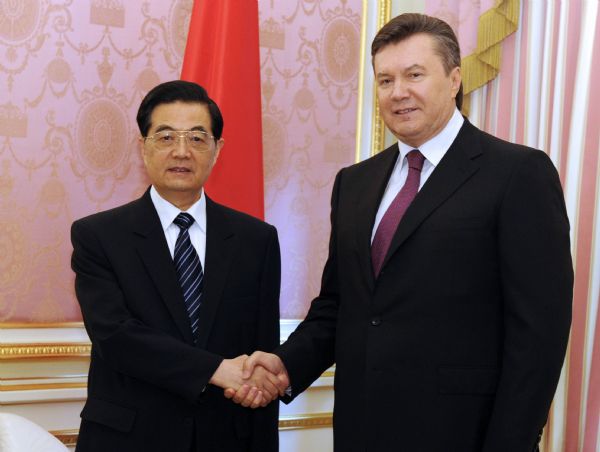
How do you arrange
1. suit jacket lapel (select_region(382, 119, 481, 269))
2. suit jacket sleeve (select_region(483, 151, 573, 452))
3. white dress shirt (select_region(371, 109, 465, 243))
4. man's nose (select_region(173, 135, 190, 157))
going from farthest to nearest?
man's nose (select_region(173, 135, 190, 157)) < white dress shirt (select_region(371, 109, 465, 243)) < suit jacket lapel (select_region(382, 119, 481, 269)) < suit jacket sleeve (select_region(483, 151, 573, 452))

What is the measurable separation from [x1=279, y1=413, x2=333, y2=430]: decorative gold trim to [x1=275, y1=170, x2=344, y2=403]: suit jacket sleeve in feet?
3.48

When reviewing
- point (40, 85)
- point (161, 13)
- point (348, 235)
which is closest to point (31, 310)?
point (40, 85)

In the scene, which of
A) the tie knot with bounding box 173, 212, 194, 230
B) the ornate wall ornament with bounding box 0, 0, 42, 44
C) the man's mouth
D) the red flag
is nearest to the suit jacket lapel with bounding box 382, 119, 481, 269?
the man's mouth

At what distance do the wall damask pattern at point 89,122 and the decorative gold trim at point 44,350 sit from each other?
105mm

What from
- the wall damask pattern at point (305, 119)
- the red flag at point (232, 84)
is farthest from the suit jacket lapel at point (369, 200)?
the wall damask pattern at point (305, 119)

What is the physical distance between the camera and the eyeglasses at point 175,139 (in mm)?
2252

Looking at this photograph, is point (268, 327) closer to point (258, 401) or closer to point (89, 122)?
point (258, 401)

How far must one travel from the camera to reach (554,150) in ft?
9.53

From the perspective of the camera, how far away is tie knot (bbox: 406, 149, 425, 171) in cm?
203

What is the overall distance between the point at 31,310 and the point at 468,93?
1.94m

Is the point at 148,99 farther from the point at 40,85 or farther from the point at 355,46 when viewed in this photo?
the point at 355,46

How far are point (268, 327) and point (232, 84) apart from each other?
107 cm

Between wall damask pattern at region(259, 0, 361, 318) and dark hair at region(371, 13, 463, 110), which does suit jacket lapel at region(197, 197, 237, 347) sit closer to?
dark hair at region(371, 13, 463, 110)

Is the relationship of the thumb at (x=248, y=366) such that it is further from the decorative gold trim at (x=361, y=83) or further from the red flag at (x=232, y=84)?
the decorative gold trim at (x=361, y=83)
